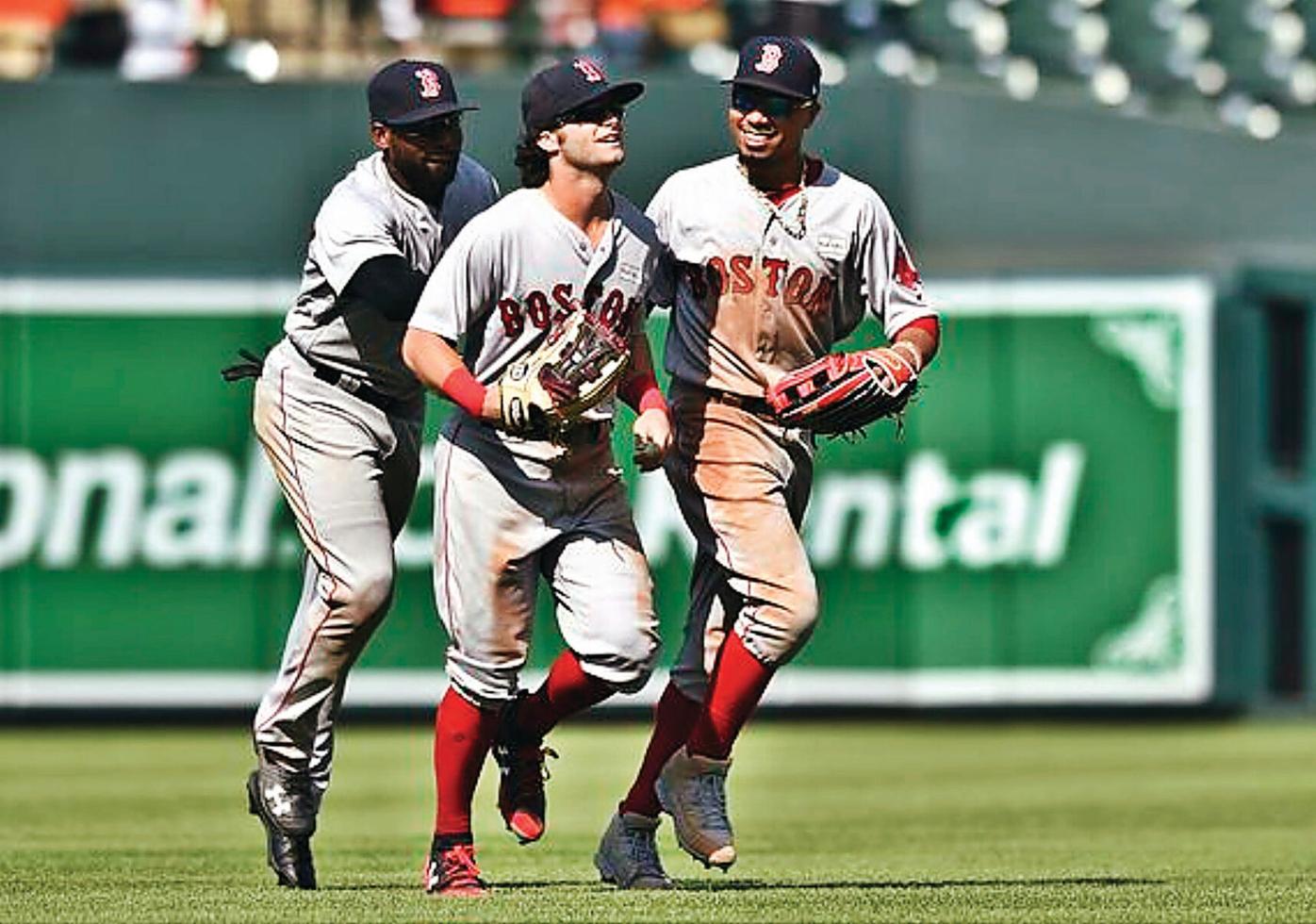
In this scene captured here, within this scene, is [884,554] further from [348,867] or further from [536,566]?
[536,566]

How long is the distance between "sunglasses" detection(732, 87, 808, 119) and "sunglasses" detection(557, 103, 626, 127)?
0.36m

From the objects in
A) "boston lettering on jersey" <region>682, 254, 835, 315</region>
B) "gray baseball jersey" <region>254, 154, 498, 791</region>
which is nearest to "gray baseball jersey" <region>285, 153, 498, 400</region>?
"gray baseball jersey" <region>254, 154, 498, 791</region>

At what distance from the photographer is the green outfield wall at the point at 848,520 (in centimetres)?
1647

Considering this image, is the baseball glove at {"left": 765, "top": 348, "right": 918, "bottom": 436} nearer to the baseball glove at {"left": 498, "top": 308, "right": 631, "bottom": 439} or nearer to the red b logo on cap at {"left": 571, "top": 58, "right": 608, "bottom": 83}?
the baseball glove at {"left": 498, "top": 308, "right": 631, "bottom": 439}

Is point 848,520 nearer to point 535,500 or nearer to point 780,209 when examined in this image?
point 780,209

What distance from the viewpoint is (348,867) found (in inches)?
373

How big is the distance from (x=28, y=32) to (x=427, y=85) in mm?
10117

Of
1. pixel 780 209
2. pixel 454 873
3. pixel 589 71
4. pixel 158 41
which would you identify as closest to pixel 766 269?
pixel 780 209

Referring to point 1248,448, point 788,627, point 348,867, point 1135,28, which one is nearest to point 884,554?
point 1248,448

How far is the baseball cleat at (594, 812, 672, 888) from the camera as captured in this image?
27.0 feet

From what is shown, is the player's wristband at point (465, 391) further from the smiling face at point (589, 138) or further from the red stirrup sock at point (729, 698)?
the red stirrup sock at point (729, 698)

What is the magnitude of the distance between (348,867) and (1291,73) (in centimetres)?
1103

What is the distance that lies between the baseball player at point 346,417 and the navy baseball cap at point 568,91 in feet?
0.96

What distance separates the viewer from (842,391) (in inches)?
312
